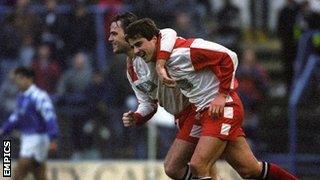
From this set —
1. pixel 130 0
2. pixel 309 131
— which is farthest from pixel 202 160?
pixel 130 0

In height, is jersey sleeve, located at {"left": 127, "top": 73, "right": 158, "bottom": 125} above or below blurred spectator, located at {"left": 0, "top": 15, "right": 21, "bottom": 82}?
above

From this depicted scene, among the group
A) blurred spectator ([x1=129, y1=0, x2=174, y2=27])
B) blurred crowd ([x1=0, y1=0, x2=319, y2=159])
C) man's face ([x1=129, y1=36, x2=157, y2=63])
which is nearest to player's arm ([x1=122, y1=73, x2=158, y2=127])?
man's face ([x1=129, y1=36, x2=157, y2=63])

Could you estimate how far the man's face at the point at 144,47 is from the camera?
9.73 meters

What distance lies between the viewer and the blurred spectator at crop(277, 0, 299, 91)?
56.6 ft

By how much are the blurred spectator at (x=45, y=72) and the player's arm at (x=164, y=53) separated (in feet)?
23.3

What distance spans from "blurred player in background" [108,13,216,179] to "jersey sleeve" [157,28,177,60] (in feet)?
Answer: 1.02

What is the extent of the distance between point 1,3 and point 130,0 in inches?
78.6

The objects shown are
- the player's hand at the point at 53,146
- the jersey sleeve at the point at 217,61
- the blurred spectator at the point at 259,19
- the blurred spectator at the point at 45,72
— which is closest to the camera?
the jersey sleeve at the point at 217,61

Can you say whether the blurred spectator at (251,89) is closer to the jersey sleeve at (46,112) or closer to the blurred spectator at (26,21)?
the jersey sleeve at (46,112)

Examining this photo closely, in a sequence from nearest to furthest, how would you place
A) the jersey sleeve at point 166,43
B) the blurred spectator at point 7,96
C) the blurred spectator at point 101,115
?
the jersey sleeve at point 166,43
the blurred spectator at point 101,115
the blurred spectator at point 7,96

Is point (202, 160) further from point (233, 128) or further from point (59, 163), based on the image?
point (59, 163)

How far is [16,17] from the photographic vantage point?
57.9 ft

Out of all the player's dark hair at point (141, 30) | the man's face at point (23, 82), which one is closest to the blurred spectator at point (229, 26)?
the man's face at point (23, 82)

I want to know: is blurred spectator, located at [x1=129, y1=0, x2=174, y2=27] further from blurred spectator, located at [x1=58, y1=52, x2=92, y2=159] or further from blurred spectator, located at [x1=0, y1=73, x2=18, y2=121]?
blurred spectator, located at [x1=0, y1=73, x2=18, y2=121]
